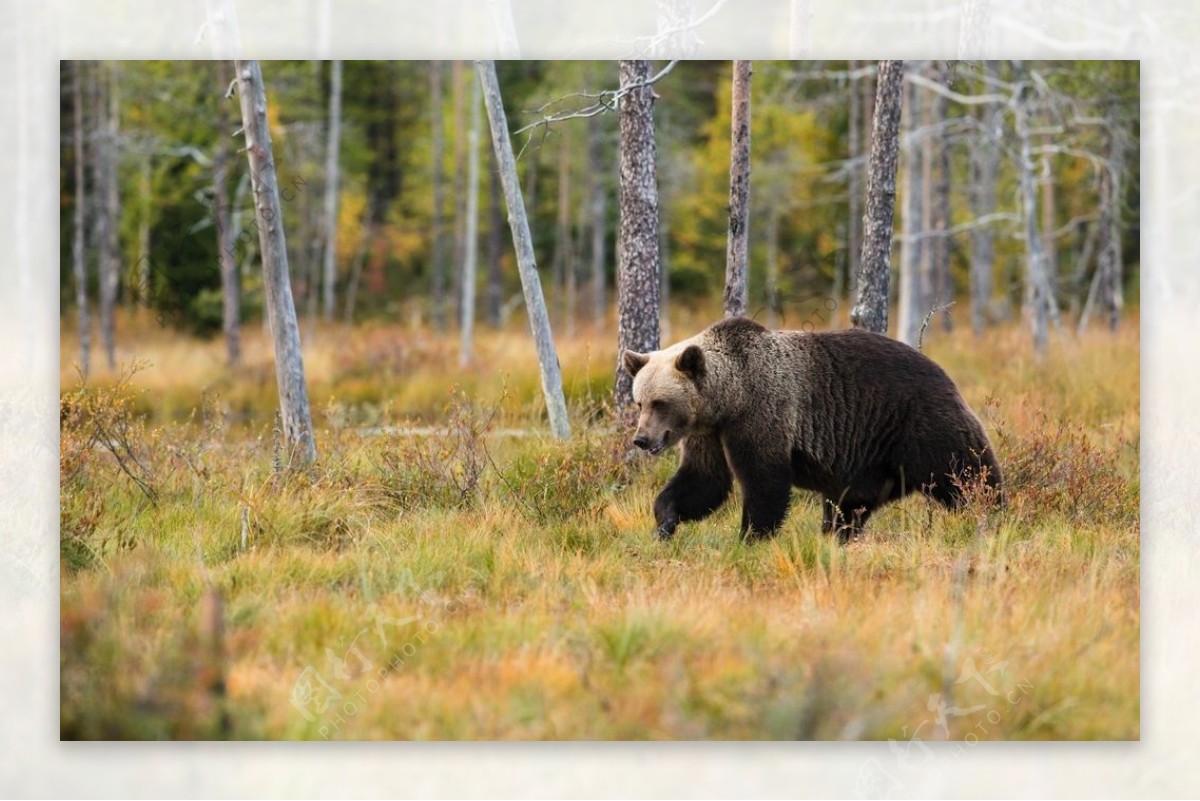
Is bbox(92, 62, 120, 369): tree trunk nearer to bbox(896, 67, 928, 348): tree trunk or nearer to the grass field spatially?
the grass field

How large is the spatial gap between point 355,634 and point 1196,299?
6.30 m

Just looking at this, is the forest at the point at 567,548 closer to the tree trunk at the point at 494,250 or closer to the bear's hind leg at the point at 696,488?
the bear's hind leg at the point at 696,488

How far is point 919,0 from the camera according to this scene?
43.2 ft

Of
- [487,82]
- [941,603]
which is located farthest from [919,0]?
[941,603]

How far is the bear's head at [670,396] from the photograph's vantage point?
6609 mm

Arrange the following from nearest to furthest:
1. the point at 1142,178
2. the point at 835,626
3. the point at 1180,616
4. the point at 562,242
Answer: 1. the point at 835,626
2. the point at 1180,616
3. the point at 1142,178
4. the point at 562,242

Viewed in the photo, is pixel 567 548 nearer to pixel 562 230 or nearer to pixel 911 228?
pixel 911 228

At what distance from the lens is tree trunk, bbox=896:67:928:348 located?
14.8 m

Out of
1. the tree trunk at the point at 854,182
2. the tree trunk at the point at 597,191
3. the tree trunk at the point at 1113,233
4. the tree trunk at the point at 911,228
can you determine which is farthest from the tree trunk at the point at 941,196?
the tree trunk at the point at 597,191

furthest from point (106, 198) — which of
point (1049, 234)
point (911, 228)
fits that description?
point (1049, 234)

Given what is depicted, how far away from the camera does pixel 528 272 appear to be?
8.87 meters

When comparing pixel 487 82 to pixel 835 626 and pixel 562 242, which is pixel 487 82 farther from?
pixel 562 242

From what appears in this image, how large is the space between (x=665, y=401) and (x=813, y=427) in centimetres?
98

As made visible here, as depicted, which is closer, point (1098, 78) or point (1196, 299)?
point (1196, 299)
